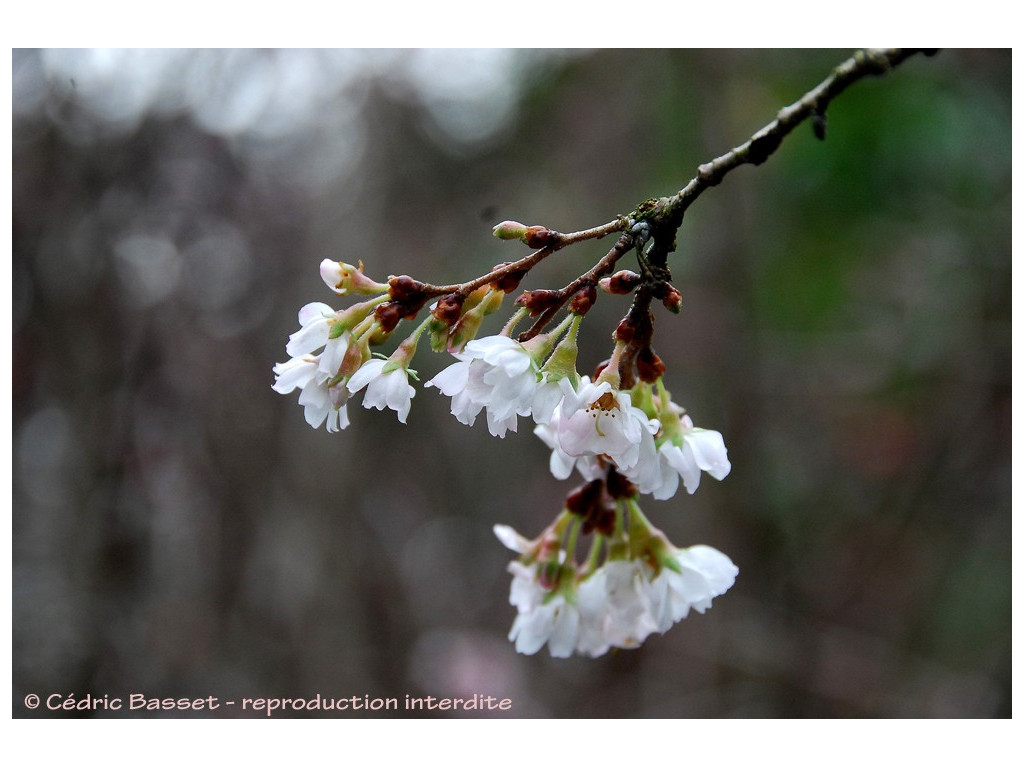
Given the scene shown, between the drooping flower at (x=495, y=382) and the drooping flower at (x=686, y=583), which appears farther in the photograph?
the drooping flower at (x=686, y=583)

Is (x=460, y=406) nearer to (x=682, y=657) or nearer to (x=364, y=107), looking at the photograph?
(x=682, y=657)

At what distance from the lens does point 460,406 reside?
751 mm

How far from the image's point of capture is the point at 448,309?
75cm

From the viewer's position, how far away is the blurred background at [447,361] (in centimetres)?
242

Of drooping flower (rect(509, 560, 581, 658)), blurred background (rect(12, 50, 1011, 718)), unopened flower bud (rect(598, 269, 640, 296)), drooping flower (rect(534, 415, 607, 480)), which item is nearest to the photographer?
unopened flower bud (rect(598, 269, 640, 296))

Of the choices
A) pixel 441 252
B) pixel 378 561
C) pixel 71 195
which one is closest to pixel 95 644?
pixel 378 561

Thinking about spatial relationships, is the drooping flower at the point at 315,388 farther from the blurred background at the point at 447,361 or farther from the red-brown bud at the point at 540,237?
the blurred background at the point at 447,361

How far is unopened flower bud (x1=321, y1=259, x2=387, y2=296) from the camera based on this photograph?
0.78 m

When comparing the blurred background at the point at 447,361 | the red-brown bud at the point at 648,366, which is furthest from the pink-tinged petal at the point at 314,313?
the blurred background at the point at 447,361

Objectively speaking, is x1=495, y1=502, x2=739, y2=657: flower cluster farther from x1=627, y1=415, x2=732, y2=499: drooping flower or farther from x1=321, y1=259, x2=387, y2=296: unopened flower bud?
x1=321, y1=259, x2=387, y2=296: unopened flower bud

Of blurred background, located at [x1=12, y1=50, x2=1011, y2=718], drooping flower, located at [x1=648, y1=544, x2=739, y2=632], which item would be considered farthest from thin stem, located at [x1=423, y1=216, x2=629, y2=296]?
blurred background, located at [x1=12, y1=50, x2=1011, y2=718]

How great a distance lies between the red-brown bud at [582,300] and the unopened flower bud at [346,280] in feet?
0.63

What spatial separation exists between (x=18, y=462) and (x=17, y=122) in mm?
992

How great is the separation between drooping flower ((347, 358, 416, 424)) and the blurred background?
1781 millimetres
